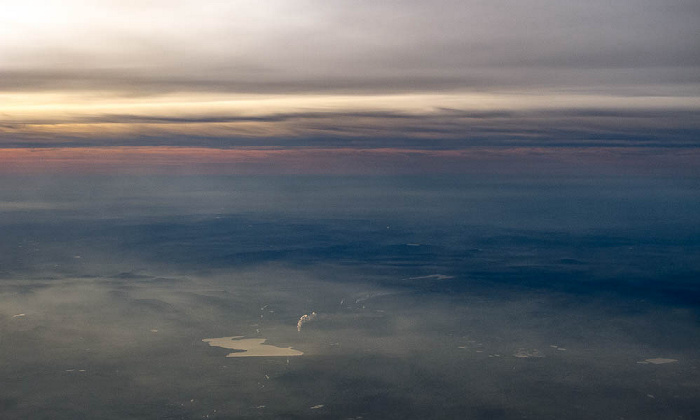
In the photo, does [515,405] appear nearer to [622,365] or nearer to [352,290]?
[622,365]

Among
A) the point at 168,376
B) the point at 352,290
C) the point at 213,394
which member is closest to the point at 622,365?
the point at 213,394

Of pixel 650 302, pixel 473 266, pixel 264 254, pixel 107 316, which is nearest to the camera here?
pixel 107 316

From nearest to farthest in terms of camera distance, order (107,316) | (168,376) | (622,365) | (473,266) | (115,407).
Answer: (115,407) < (168,376) < (622,365) < (107,316) < (473,266)

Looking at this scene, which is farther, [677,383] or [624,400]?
[677,383]

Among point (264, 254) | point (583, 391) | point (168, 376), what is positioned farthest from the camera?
point (264, 254)

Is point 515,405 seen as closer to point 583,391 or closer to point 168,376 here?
point 583,391

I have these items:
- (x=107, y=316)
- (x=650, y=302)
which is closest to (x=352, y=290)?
(x=107, y=316)

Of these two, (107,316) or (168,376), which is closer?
(168,376)

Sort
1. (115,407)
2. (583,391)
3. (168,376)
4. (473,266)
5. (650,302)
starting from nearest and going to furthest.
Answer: (115,407)
(583,391)
(168,376)
(650,302)
(473,266)
